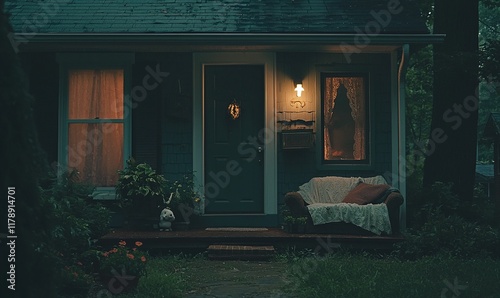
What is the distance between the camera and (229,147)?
10.8 m

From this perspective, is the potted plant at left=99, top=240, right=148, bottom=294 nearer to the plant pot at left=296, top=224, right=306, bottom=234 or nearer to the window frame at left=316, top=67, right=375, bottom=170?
the plant pot at left=296, top=224, right=306, bottom=234

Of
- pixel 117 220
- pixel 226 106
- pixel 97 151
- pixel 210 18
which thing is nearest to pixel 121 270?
pixel 117 220

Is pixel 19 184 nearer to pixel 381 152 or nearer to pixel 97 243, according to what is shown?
pixel 97 243

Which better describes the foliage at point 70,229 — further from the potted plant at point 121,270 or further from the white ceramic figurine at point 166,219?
the white ceramic figurine at point 166,219

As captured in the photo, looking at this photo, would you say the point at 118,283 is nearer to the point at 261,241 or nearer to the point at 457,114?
the point at 261,241

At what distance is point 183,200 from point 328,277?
11.6ft

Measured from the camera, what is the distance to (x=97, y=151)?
10758 millimetres

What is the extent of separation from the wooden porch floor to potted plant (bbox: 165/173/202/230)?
695mm

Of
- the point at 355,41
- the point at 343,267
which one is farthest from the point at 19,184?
the point at 355,41

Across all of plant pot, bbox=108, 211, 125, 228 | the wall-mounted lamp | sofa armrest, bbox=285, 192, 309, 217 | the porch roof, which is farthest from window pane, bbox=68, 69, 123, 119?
sofa armrest, bbox=285, 192, 309, 217

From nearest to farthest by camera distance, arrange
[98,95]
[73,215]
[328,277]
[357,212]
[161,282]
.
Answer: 1. [161,282]
2. [328,277]
3. [73,215]
4. [357,212]
5. [98,95]

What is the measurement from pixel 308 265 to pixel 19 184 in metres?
4.30

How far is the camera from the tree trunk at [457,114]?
12078 millimetres

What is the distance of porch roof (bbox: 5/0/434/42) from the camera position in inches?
398
